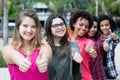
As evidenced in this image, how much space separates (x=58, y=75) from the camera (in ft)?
8.82

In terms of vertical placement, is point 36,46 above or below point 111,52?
above

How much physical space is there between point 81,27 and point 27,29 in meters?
0.94

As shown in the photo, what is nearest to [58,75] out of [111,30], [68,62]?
[68,62]

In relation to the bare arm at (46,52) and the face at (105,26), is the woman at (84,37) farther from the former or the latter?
the face at (105,26)

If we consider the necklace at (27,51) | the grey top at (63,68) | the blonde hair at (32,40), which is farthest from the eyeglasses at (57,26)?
the necklace at (27,51)

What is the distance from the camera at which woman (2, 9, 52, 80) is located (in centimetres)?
224

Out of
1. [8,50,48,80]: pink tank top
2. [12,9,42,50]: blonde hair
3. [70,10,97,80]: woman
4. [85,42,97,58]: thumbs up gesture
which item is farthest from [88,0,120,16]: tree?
[8,50,48,80]: pink tank top

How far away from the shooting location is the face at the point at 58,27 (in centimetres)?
273

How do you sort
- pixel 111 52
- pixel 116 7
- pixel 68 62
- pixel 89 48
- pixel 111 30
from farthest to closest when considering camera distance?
1. pixel 116 7
2. pixel 111 52
3. pixel 111 30
4. pixel 89 48
5. pixel 68 62

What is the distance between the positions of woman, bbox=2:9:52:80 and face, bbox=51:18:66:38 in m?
0.29

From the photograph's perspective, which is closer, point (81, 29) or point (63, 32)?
point (63, 32)

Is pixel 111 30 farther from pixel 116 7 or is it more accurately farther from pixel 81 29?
pixel 116 7

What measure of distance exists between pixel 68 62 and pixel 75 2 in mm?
50516

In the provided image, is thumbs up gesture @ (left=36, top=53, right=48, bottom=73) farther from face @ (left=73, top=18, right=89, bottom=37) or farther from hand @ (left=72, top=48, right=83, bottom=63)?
face @ (left=73, top=18, right=89, bottom=37)
